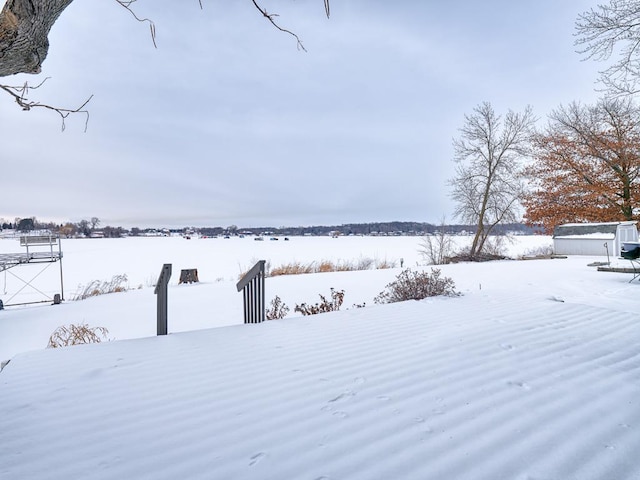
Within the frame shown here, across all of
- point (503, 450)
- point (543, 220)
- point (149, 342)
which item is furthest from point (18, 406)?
point (543, 220)

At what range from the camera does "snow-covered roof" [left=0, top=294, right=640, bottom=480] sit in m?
1.49

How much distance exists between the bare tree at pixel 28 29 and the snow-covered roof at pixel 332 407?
1978 millimetres

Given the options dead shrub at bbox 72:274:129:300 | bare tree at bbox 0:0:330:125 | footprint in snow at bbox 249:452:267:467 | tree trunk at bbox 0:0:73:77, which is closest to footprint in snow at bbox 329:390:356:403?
footprint in snow at bbox 249:452:267:467

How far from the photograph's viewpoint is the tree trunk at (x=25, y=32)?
1327 mm

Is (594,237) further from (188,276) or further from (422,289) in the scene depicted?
(188,276)

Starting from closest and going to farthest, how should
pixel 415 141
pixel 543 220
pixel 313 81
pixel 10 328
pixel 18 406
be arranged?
1. pixel 18 406
2. pixel 10 328
3. pixel 313 81
4. pixel 543 220
5. pixel 415 141

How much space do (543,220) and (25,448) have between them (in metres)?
20.5

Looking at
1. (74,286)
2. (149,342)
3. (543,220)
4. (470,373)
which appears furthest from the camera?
(543,220)

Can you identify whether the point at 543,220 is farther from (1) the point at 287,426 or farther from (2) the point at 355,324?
(1) the point at 287,426

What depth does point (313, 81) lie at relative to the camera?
1162 centimetres

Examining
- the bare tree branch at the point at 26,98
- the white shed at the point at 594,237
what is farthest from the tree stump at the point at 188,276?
the white shed at the point at 594,237

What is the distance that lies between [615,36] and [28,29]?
6.55 m

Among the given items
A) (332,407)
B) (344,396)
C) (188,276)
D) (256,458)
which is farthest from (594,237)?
(188,276)

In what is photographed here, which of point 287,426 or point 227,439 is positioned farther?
point 287,426
